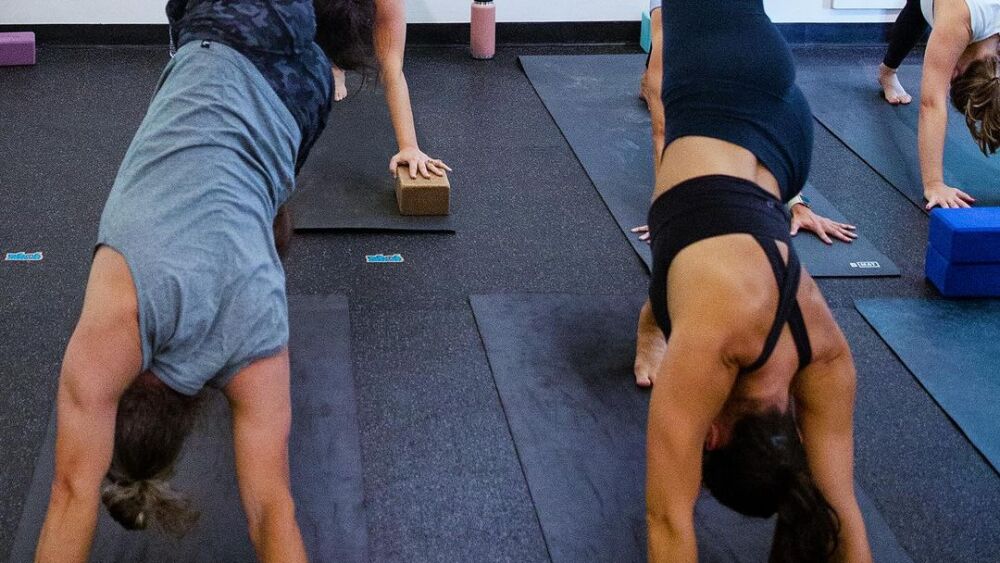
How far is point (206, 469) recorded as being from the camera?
→ 2.61 meters

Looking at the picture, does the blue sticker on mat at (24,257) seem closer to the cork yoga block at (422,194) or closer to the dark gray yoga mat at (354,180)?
the dark gray yoga mat at (354,180)

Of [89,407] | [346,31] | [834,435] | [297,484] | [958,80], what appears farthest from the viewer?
[958,80]

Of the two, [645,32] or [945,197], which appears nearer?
[945,197]

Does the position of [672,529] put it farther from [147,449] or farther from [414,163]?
[414,163]

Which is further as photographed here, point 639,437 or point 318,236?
point 318,236

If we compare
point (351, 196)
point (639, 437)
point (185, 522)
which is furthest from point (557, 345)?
point (185, 522)

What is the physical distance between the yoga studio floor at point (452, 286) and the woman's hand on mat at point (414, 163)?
17 cm

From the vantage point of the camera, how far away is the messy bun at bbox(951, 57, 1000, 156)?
3.37 metres

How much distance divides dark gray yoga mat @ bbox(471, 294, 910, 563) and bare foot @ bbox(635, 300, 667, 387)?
4 cm

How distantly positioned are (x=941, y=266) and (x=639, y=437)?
1.23 meters

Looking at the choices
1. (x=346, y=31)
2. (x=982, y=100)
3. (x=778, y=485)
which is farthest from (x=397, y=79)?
(x=778, y=485)

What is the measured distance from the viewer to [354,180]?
404 cm

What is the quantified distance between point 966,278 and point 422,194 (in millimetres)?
1611

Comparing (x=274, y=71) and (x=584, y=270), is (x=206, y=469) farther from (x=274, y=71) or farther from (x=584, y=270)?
(x=584, y=270)
